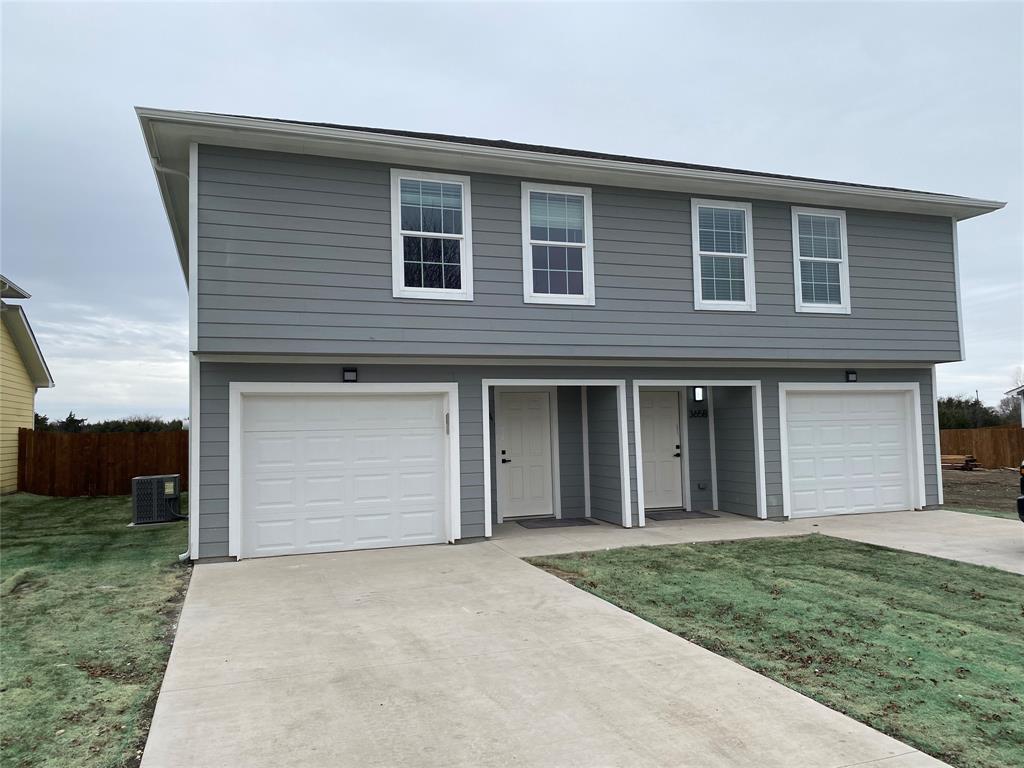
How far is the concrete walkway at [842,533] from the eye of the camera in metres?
8.46

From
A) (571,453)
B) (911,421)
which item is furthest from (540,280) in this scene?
(911,421)

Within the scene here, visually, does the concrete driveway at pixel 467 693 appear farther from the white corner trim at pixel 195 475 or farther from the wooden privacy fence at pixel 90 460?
the wooden privacy fence at pixel 90 460

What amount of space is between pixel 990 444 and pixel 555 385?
18804mm

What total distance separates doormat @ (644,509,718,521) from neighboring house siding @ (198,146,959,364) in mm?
2867

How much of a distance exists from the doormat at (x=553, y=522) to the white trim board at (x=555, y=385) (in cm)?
75

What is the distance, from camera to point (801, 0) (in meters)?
13.6

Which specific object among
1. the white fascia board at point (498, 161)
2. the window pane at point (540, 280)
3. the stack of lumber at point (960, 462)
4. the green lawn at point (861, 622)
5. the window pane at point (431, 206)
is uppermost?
the white fascia board at point (498, 161)

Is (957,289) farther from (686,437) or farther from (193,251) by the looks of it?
(193,251)

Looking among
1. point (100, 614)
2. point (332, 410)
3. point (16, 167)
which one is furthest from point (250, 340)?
point (16, 167)

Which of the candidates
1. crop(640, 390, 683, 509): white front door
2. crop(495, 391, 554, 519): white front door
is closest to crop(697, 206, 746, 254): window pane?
crop(640, 390, 683, 509): white front door

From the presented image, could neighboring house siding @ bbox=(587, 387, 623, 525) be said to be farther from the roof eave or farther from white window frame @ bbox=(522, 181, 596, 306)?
the roof eave

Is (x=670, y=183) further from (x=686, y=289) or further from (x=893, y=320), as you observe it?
(x=893, y=320)

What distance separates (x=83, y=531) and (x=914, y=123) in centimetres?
2065

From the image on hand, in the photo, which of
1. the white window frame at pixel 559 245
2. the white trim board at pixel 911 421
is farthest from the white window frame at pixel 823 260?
the white window frame at pixel 559 245
